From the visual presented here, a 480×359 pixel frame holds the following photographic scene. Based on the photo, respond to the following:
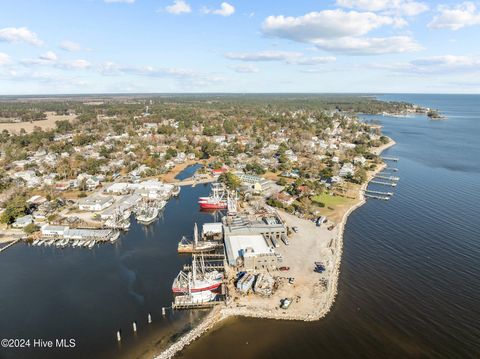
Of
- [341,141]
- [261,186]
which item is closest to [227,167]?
[261,186]

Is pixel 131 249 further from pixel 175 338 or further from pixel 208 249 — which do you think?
pixel 175 338

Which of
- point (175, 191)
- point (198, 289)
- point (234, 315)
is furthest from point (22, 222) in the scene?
→ point (234, 315)

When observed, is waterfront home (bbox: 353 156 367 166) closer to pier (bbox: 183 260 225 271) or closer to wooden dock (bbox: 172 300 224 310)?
pier (bbox: 183 260 225 271)

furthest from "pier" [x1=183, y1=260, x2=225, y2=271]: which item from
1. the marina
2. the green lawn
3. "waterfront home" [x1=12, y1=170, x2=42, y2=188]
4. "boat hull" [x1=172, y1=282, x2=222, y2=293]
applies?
"waterfront home" [x1=12, y1=170, x2=42, y2=188]

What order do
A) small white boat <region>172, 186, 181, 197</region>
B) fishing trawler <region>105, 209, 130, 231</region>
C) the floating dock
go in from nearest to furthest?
fishing trawler <region>105, 209, 130, 231</region>
the floating dock
small white boat <region>172, 186, 181, 197</region>

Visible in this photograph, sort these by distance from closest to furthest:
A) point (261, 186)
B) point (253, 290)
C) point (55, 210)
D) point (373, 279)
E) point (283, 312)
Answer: point (283, 312), point (253, 290), point (373, 279), point (55, 210), point (261, 186)

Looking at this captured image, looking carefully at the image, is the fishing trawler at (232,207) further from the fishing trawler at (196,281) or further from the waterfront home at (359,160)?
the waterfront home at (359,160)
